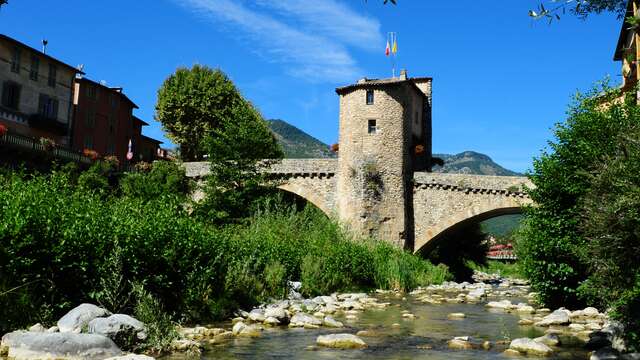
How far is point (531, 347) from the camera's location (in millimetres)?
11430

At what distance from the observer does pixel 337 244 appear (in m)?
23.9

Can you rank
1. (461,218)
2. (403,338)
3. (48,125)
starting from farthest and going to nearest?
(48,125) → (461,218) → (403,338)

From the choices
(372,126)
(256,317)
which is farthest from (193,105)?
(256,317)

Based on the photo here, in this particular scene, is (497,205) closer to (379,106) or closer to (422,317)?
(379,106)

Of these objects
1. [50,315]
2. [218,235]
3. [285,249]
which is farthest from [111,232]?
[285,249]

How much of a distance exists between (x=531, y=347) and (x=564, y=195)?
20.2 feet

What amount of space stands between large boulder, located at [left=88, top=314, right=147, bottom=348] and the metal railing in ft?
80.9

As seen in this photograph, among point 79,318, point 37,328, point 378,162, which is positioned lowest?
point 37,328

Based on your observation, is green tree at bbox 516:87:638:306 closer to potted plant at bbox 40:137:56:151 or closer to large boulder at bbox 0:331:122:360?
large boulder at bbox 0:331:122:360

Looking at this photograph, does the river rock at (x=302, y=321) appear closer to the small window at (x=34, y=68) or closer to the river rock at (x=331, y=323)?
the river rock at (x=331, y=323)

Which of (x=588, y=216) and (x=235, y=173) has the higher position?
(x=235, y=173)

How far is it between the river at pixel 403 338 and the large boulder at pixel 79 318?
1.71m

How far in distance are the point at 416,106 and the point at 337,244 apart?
18941 mm

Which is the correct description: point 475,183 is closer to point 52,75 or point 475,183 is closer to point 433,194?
point 433,194
